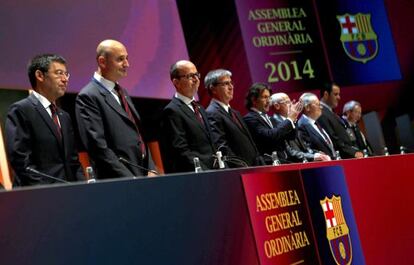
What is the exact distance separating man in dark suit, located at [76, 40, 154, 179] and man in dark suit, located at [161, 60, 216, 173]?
0.81 feet

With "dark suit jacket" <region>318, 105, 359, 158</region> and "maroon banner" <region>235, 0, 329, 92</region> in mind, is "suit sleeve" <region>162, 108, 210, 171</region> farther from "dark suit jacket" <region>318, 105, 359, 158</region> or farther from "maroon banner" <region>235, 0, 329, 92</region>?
"maroon banner" <region>235, 0, 329, 92</region>

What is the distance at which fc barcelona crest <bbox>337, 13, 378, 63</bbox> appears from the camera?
27.2ft

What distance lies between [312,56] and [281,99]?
2454mm

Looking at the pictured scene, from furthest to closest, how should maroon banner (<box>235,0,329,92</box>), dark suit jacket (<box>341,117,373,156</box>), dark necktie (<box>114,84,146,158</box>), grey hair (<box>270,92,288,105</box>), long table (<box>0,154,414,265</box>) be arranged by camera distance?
maroon banner (<box>235,0,329,92</box>) < dark suit jacket (<box>341,117,373,156</box>) < grey hair (<box>270,92,288,105</box>) < dark necktie (<box>114,84,146,158</box>) < long table (<box>0,154,414,265</box>)

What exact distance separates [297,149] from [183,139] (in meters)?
1.61

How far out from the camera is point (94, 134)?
339cm

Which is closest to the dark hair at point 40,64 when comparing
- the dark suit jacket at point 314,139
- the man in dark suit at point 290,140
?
the man in dark suit at point 290,140

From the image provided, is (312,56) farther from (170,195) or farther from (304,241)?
(170,195)

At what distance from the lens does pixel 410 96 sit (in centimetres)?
912

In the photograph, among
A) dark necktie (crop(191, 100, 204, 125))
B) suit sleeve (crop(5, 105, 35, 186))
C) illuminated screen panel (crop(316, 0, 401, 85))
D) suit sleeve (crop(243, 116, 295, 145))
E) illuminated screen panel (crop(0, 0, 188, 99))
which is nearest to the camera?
suit sleeve (crop(5, 105, 35, 186))

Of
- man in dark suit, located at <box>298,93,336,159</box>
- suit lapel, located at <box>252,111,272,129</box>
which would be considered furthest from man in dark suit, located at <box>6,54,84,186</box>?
man in dark suit, located at <box>298,93,336,159</box>

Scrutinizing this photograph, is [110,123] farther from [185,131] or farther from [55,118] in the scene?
[185,131]

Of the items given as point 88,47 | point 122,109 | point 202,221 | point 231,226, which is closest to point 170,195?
point 202,221

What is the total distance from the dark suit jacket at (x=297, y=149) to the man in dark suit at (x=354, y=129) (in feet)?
4.07
